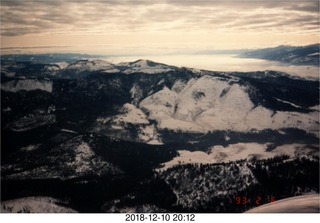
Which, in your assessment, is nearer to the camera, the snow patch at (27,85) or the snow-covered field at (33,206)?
the snow-covered field at (33,206)

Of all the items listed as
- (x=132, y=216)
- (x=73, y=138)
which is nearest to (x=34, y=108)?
(x=73, y=138)

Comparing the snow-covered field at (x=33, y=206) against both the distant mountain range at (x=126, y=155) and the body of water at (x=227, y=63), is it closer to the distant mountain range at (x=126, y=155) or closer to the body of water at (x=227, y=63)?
the distant mountain range at (x=126, y=155)

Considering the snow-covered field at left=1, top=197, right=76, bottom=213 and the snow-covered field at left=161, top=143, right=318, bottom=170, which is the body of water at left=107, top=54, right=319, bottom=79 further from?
the snow-covered field at left=1, top=197, right=76, bottom=213

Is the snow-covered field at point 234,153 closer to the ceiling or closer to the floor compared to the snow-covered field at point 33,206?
closer to the ceiling

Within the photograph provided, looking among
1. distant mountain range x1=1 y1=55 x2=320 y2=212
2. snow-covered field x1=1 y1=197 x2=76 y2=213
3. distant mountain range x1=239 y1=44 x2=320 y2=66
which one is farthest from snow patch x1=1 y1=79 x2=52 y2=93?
distant mountain range x1=239 y1=44 x2=320 y2=66

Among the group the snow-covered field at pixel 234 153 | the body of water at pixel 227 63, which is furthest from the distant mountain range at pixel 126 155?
the body of water at pixel 227 63

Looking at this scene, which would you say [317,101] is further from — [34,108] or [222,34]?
[34,108]
